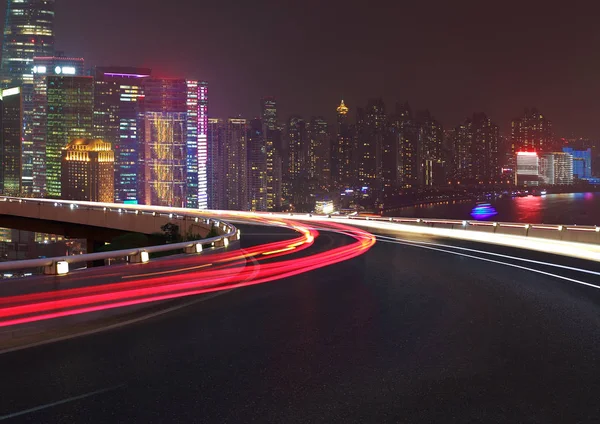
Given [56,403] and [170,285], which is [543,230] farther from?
→ [56,403]

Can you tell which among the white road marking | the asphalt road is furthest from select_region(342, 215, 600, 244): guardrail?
the white road marking

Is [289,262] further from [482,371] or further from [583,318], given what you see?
[482,371]

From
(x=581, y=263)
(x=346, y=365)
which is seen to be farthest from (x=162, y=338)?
(x=581, y=263)

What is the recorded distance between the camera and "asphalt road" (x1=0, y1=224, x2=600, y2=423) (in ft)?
18.9

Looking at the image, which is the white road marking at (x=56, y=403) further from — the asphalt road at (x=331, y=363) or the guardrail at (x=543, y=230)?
the guardrail at (x=543, y=230)

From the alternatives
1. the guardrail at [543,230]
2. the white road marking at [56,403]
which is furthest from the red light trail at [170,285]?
the guardrail at [543,230]

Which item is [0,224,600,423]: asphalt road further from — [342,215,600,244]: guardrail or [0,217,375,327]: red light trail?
[342,215,600,244]: guardrail

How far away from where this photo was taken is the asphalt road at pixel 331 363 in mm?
5750

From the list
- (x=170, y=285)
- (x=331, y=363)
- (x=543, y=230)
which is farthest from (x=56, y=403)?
(x=543, y=230)

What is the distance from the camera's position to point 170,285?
41.2ft

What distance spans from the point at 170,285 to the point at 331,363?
231 inches

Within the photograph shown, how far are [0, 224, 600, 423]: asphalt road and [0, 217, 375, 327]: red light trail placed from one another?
915mm

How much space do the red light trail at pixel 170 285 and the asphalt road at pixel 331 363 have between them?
92 centimetres

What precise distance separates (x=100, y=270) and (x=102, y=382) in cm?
614
